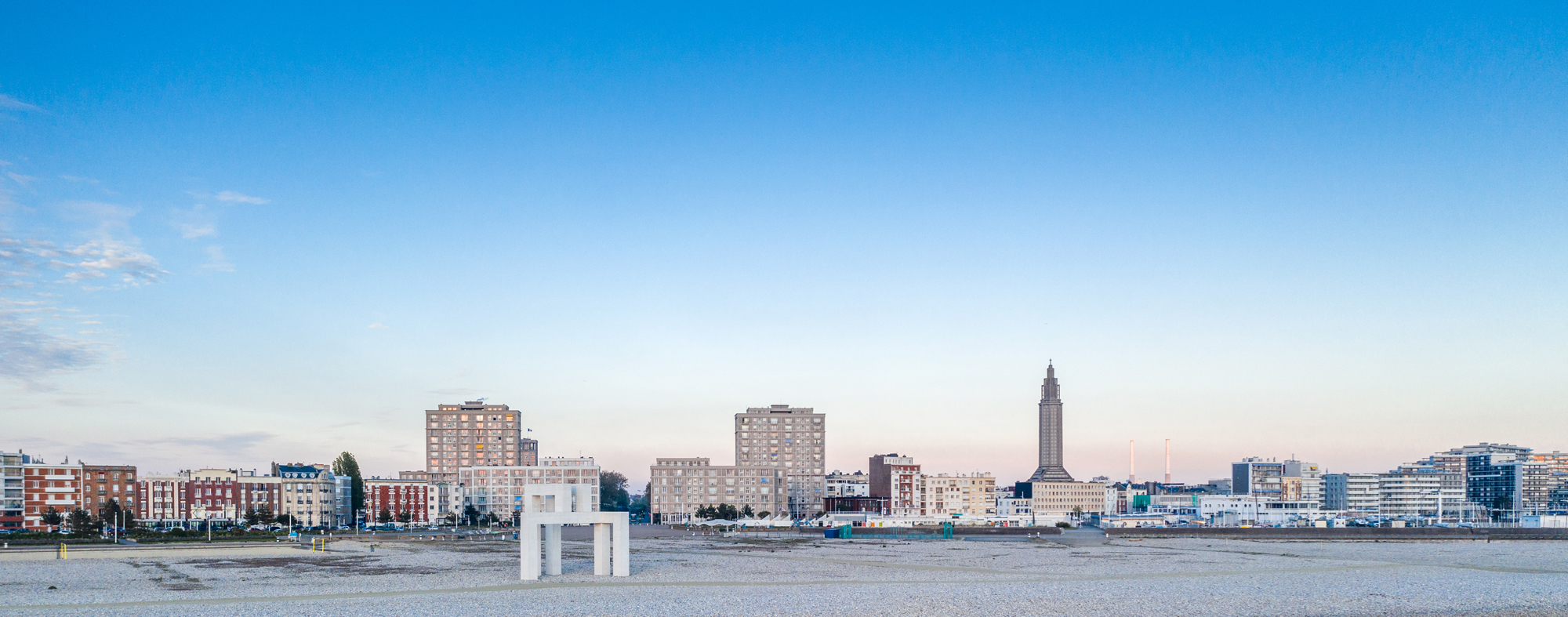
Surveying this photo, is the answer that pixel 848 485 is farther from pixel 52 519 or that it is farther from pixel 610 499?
pixel 52 519

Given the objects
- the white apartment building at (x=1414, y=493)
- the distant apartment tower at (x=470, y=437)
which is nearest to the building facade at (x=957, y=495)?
the distant apartment tower at (x=470, y=437)

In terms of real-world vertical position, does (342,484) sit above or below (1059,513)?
above

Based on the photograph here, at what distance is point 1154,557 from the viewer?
218ft

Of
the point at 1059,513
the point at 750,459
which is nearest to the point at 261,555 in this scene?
the point at 750,459

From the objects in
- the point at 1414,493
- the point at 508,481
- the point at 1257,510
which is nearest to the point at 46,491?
the point at 508,481

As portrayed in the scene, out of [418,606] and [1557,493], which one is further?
[1557,493]

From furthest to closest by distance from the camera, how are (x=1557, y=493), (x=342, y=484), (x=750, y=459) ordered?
(x=1557, y=493), (x=750, y=459), (x=342, y=484)

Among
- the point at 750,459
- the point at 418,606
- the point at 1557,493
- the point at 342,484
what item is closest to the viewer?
the point at 418,606

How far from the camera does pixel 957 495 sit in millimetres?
167375

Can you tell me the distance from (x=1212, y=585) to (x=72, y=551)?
60.4 metres

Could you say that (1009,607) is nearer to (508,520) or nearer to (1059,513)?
(508,520)

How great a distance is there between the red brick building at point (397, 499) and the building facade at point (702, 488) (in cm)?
3136

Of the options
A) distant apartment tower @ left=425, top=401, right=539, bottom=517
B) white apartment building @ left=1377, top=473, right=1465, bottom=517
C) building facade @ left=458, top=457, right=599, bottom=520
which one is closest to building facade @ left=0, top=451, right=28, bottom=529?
building facade @ left=458, top=457, right=599, bottom=520

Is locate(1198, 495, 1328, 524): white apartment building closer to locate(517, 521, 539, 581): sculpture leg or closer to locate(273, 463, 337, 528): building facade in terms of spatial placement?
locate(273, 463, 337, 528): building facade
